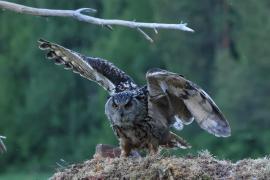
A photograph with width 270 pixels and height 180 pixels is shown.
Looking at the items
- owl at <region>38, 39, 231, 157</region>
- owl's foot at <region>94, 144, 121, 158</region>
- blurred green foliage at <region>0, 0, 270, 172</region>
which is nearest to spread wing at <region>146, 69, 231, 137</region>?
owl at <region>38, 39, 231, 157</region>

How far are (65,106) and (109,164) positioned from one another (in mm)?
43128

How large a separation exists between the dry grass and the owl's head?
93 cm

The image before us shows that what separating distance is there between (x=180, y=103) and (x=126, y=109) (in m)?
0.66

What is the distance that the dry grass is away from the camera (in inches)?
414

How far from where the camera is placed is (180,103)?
38.9 feet

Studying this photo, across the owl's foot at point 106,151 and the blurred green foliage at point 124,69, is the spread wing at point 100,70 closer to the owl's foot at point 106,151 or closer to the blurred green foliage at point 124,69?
the owl's foot at point 106,151

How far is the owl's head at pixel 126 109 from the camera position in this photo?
40.0 ft

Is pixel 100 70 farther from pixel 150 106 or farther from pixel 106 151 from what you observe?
pixel 106 151

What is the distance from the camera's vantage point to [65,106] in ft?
178

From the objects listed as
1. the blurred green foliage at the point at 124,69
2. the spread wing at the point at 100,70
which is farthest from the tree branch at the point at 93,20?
the blurred green foliage at the point at 124,69

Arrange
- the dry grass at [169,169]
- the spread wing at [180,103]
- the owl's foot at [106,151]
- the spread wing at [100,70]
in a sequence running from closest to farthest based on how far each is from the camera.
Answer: the dry grass at [169,169] → the spread wing at [180,103] → the owl's foot at [106,151] → the spread wing at [100,70]

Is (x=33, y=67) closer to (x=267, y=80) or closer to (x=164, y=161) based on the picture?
(x=267, y=80)

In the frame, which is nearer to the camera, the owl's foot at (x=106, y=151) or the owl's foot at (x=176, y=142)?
the owl's foot at (x=106, y=151)

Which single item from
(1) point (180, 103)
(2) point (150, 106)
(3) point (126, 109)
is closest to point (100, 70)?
(3) point (126, 109)
